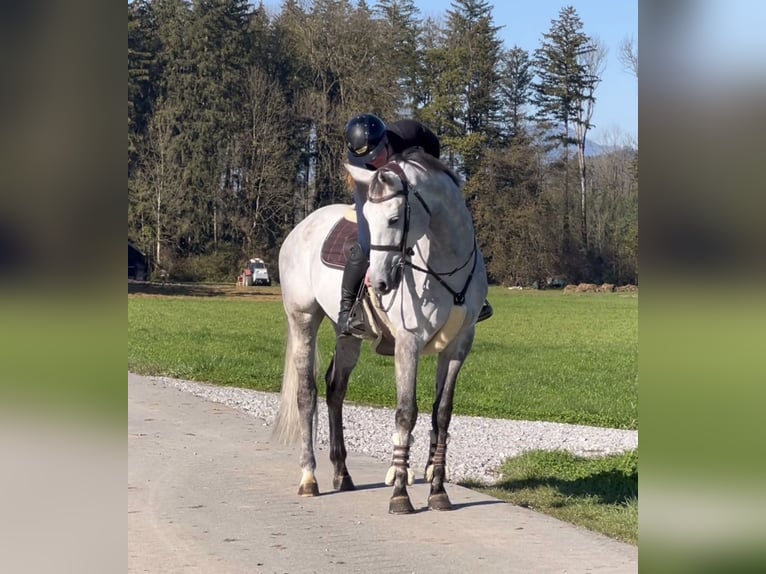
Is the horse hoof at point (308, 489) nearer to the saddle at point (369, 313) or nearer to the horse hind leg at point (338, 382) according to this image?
the horse hind leg at point (338, 382)

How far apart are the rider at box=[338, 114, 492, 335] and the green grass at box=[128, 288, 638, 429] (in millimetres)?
5848

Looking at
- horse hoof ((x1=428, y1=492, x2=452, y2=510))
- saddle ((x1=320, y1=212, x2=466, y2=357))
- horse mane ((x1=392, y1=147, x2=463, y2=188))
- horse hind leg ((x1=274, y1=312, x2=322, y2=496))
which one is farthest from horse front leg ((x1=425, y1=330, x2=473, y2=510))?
horse mane ((x1=392, y1=147, x2=463, y2=188))

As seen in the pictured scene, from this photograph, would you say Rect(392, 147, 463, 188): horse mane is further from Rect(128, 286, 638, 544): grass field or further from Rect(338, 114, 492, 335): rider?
Rect(128, 286, 638, 544): grass field

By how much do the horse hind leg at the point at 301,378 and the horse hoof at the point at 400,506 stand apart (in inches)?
39.2

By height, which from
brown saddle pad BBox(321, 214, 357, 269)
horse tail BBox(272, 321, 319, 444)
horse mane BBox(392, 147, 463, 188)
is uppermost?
horse mane BBox(392, 147, 463, 188)

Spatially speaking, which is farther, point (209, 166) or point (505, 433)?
point (209, 166)

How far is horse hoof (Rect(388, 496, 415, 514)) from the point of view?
6480 mm

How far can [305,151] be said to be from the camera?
114 ft

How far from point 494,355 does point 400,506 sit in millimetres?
14917

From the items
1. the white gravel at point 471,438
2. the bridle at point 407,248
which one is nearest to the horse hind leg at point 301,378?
the white gravel at point 471,438
